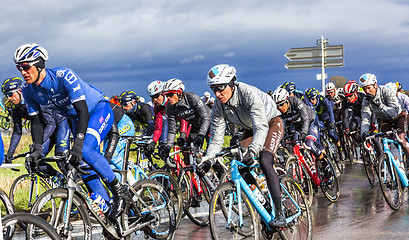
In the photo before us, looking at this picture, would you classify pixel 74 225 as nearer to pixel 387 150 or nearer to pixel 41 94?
pixel 41 94

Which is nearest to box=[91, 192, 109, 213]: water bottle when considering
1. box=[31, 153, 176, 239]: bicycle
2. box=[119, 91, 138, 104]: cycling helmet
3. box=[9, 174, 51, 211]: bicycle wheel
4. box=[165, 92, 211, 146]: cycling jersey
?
box=[31, 153, 176, 239]: bicycle

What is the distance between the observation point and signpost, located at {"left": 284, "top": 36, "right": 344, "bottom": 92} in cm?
3338

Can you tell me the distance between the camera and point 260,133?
5.71 m

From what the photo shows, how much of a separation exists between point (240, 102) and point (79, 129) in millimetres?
2021

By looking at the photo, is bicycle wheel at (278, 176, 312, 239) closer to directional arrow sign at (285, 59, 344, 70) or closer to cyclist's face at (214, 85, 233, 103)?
cyclist's face at (214, 85, 233, 103)

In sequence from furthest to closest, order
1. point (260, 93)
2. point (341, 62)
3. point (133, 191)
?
point (341, 62)
point (260, 93)
point (133, 191)

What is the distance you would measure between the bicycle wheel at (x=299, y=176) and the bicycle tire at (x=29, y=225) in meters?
5.12

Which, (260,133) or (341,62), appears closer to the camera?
(260,133)

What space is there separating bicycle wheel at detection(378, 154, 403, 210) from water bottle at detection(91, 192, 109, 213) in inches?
194

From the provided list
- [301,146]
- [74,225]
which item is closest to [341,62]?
[301,146]

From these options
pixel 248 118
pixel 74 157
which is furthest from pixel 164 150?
pixel 74 157

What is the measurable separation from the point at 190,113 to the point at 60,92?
11.8ft

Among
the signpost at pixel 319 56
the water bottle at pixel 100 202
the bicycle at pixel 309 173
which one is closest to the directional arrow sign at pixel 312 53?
the signpost at pixel 319 56

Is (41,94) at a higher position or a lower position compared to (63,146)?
higher
